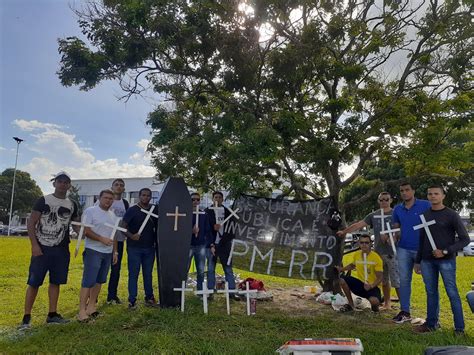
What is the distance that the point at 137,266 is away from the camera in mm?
6836

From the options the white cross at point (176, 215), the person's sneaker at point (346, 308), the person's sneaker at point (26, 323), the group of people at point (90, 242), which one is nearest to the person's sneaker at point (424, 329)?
the person's sneaker at point (346, 308)

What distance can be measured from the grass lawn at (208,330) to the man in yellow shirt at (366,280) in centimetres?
26

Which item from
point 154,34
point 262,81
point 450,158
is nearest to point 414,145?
point 450,158

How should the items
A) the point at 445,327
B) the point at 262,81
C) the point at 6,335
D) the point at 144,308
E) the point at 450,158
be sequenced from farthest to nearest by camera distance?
1. the point at 262,81
2. the point at 450,158
3. the point at 144,308
4. the point at 445,327
5. the point at 6,335

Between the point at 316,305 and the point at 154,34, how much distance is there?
5.92m

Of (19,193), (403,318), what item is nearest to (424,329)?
(403,318)

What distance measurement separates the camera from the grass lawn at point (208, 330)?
4812mm

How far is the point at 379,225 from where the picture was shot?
7.14m

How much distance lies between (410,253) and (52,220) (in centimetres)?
539

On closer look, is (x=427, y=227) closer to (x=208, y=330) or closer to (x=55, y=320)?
(x=208, y=330)

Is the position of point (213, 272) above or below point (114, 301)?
above

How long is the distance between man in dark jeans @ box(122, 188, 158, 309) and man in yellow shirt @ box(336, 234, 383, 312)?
11.1 ft

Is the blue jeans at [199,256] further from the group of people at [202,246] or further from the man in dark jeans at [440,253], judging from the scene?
the man in dark jeans at [440,253]

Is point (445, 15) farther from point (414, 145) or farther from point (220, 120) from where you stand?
point (220, 120)
